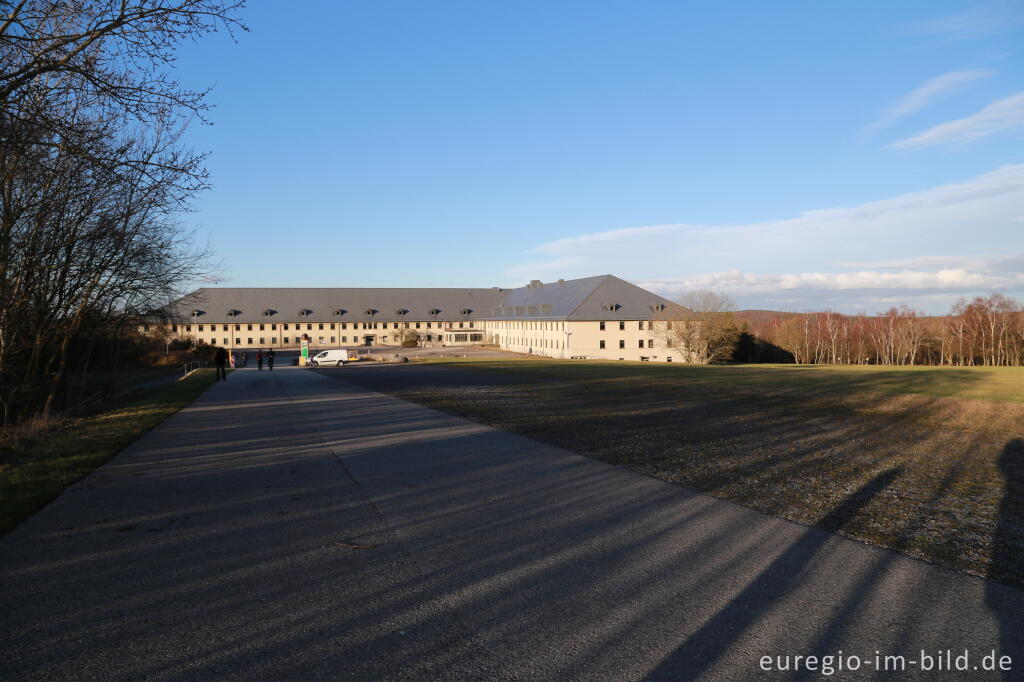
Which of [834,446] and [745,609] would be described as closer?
[745,609]

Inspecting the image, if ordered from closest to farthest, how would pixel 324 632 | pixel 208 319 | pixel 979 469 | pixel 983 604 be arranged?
pixel 324 632
pixel 983 604
pixel 979 469
pixel 208 319

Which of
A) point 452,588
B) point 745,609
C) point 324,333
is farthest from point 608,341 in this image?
point 745,609

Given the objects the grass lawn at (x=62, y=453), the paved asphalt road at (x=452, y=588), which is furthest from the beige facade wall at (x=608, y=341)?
the paved asphalt road at (x=452, y=588)

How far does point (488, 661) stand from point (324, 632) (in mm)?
1118

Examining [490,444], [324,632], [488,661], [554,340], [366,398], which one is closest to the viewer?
[488,661]

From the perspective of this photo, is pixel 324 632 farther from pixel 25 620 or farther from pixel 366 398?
pixel 366 398

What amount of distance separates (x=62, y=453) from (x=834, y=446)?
44.3 feet

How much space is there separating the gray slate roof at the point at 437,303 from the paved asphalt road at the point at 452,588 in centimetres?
6910

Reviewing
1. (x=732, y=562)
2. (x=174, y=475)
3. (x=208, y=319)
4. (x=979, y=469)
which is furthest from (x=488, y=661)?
(x=208, y=319)

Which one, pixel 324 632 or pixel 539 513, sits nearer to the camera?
pixel 324 632

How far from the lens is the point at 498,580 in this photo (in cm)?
503

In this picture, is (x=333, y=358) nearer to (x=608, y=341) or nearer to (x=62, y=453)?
(x=608, y=341)

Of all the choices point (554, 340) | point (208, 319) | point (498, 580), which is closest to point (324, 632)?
point (498, 580)

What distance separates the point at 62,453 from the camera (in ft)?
37.1
